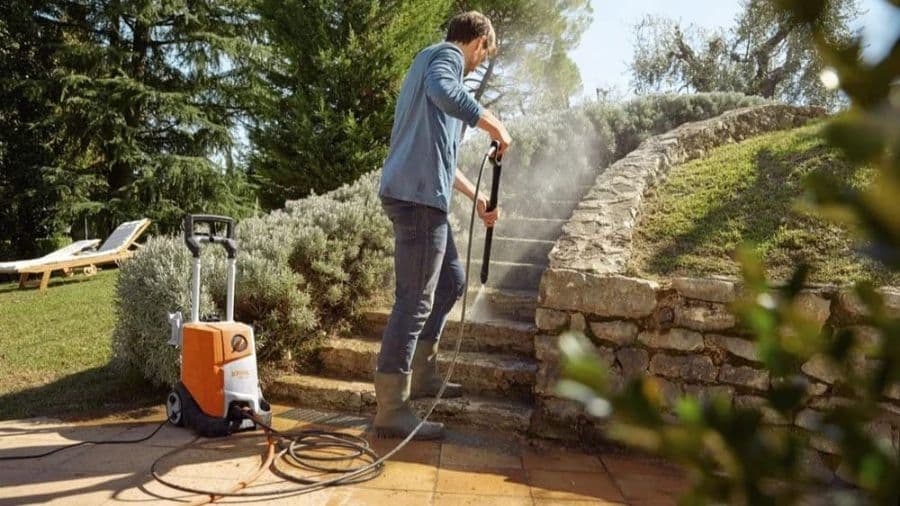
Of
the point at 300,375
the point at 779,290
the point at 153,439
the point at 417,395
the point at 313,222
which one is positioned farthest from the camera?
the point at 313,222

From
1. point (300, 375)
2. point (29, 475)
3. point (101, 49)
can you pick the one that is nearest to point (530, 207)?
point (300, 375)

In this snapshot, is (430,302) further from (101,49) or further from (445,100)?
(101,49)

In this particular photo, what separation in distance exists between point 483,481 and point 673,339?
1179 mm

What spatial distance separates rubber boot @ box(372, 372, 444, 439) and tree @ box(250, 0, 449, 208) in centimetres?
659

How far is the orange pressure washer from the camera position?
296 cm

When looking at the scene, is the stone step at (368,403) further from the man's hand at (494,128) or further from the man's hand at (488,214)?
the man's hand at (494,128)

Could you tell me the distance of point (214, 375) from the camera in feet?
9.71

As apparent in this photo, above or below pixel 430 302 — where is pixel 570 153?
above

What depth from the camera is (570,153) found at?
7.25 meters

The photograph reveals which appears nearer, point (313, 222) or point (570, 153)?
point (313, 222)

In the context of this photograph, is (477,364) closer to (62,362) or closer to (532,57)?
(62,362)

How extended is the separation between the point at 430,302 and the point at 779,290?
2727mm

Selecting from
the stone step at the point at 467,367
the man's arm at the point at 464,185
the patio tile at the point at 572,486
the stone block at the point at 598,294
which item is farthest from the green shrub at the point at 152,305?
the patio tile at the point at 572,486

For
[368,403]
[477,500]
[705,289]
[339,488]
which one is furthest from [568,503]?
[368,403]
